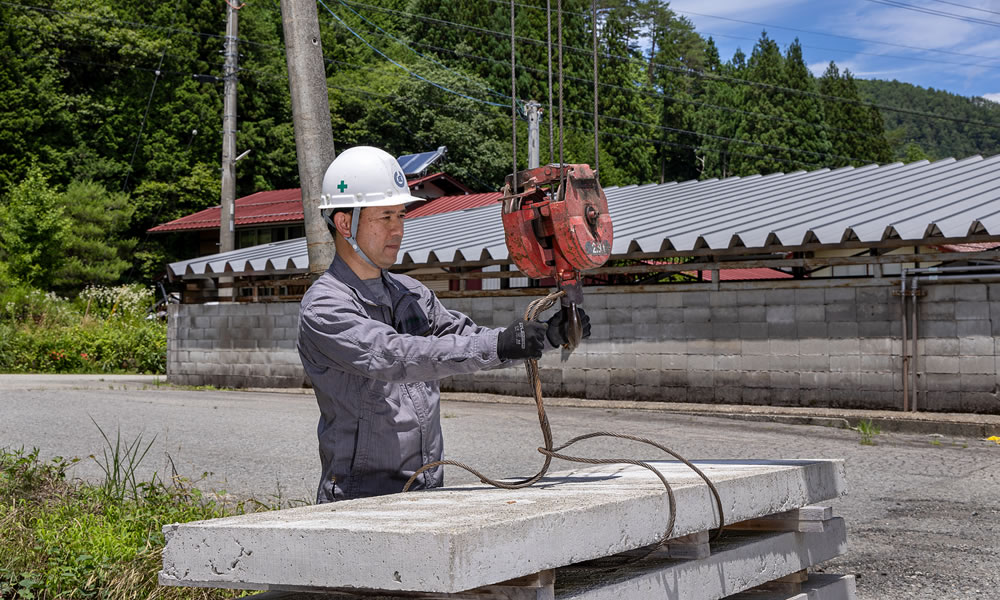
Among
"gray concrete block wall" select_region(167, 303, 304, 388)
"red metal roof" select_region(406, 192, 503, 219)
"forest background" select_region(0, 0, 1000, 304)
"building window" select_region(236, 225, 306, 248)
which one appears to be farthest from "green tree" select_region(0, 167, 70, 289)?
"gray concrete block wall" select_region(167, 303, 304, 388)

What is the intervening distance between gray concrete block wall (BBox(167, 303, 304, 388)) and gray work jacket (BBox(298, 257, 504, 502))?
→ 15.1m

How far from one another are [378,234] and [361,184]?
0.19m

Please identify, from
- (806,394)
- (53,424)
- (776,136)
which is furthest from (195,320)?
(776,136)

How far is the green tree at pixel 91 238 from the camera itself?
41531 mm

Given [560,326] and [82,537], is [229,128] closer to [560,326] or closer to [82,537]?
[82,537]

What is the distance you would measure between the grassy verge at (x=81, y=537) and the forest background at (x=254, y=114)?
31.7m

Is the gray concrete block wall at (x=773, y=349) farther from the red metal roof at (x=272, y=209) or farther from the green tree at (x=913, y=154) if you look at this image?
the green tree at (x=913, y=154)

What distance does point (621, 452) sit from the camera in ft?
33.0

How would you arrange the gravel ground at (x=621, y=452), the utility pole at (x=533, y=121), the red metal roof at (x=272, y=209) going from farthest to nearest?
the red metal roof at (x=272, y=209)
the utility pole at (x=533, y=121)
the gravel ground at (x=621, y=452)

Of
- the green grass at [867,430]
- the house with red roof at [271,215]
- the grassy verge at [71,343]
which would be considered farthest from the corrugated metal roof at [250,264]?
the house with red roof at [271,215]

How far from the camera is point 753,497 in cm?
352

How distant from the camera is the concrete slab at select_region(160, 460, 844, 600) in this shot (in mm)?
2400

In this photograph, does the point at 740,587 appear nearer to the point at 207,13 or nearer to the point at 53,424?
the point at 53,424

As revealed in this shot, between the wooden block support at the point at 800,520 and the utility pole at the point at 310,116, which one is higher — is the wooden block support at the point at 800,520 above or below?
below
